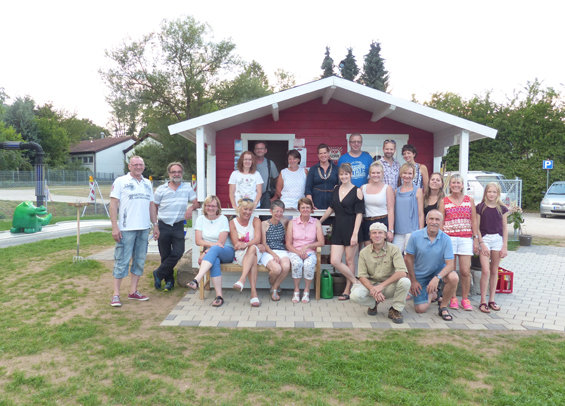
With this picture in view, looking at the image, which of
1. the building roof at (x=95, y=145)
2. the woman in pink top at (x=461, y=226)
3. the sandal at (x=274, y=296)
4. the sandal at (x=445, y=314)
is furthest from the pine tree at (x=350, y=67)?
the building roof at (x=95, y=145)

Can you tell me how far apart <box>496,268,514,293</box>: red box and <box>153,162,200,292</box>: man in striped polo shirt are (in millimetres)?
4301

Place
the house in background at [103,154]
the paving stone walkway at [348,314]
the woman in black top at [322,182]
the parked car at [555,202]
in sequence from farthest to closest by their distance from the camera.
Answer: the house in background at [103,154] < the parked car at [555,202] < the woman in black top at [322,182] < the paving stone walkway at [348,314]

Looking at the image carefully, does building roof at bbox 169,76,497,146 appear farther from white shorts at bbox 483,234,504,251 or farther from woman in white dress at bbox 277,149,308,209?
white shorts at bbox 483,234,504,251

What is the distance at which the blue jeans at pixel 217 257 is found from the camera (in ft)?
16.1

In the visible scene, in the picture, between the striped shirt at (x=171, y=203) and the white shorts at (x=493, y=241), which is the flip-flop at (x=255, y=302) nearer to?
the striped shirt at (x=171, y=203)

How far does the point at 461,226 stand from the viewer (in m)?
4.68

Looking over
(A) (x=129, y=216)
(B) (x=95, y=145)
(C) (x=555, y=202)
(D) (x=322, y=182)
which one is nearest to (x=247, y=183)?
(D) (x=322, y=182)

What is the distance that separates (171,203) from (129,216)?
66 centimetres

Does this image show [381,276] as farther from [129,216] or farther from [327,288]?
[129,216]

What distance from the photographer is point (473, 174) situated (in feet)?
55.1

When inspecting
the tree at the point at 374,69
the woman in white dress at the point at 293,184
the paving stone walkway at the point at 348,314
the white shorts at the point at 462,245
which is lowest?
the paving stone walkway at the point at 348,314

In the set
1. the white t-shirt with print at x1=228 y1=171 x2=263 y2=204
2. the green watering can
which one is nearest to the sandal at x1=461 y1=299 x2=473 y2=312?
the green watering can

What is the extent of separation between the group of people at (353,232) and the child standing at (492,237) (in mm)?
11

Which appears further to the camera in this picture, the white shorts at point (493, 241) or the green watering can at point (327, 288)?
the green watering can at point (327, 288)
